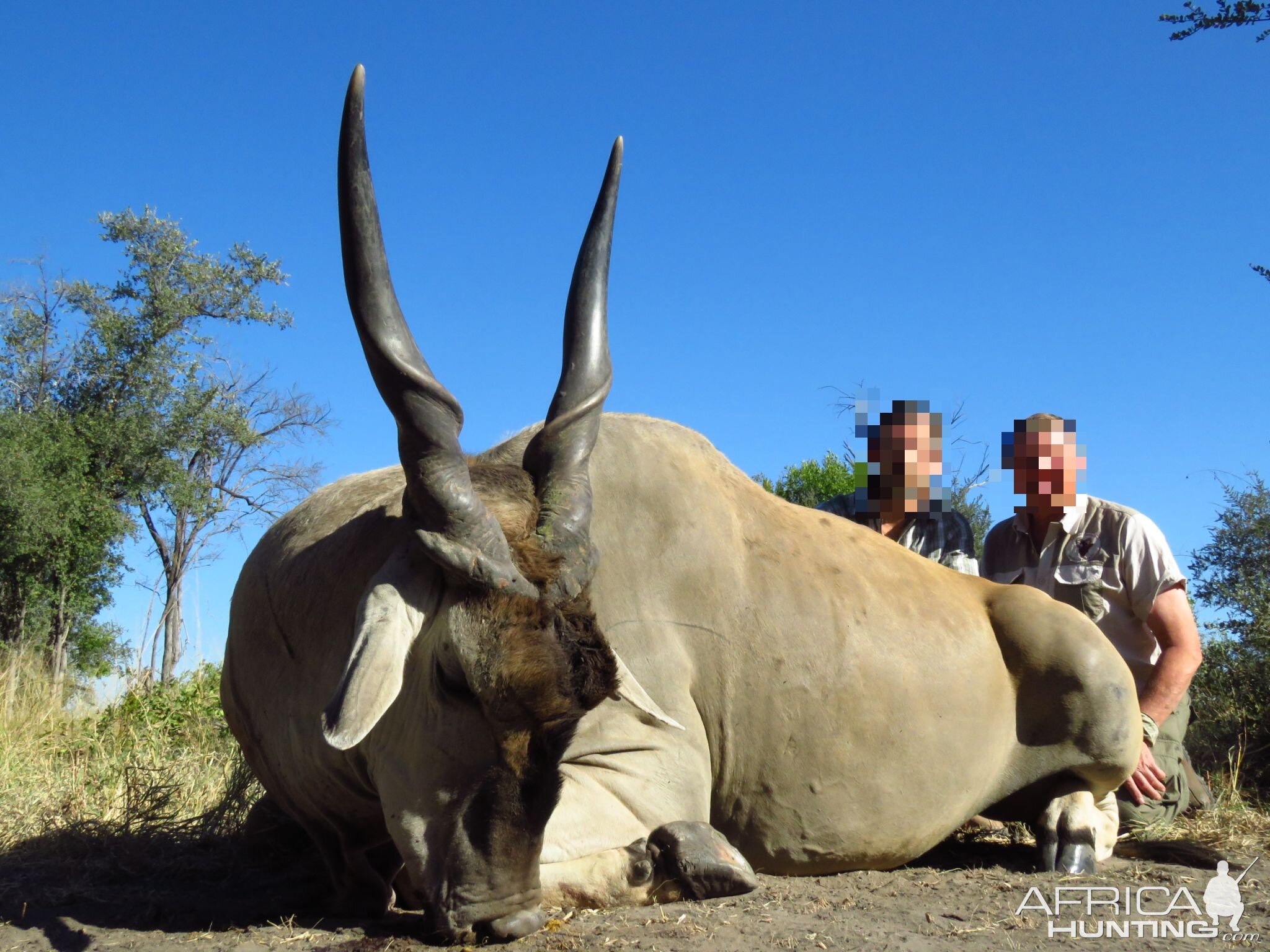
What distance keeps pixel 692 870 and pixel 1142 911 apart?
1559mm

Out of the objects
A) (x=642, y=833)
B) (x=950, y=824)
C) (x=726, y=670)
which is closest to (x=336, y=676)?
(x=642, y=833)

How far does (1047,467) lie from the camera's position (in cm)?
593

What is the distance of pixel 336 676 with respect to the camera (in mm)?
3439

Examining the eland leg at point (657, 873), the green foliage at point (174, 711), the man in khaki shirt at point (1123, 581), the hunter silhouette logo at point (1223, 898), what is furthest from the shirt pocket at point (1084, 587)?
the green foliage at point (174, 711)

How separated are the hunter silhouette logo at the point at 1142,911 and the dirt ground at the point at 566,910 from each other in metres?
0.04

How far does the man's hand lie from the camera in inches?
214

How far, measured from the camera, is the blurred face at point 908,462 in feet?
A: 21.6

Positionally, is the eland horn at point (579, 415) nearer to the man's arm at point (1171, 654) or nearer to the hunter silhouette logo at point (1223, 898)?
the hunter silhouette logo at point (1223, 898)

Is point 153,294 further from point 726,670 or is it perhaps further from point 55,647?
point 726,670

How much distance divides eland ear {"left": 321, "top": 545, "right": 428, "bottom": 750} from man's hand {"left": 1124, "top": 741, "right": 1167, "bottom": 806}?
12.8ft

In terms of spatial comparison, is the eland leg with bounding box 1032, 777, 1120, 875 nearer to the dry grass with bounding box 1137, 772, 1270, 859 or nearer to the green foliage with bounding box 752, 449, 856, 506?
the dry grass with bounding box 1137, 772, 1270, 859

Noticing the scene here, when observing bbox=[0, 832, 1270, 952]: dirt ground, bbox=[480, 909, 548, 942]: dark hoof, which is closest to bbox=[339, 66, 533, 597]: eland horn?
bbox=[480, 909, 548, 942]: dark hoof

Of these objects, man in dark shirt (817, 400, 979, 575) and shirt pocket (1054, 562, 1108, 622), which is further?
man in dark shirt (817, 400, 979, 575)

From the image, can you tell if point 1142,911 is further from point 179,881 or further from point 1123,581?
point 179,881
